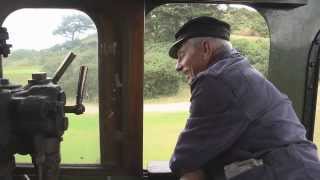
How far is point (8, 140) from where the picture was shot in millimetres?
1389

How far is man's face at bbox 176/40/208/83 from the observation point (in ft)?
5.70

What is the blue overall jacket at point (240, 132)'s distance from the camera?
1.51 metres

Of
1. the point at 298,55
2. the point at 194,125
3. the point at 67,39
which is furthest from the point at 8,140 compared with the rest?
the point at 298,55

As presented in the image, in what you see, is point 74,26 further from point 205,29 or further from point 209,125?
point 209,125

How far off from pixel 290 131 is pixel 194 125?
37 centimetres

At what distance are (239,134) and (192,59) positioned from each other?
1.36 feet

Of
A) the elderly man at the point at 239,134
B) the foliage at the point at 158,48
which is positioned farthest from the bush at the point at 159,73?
the elderly man at the point at 239,134

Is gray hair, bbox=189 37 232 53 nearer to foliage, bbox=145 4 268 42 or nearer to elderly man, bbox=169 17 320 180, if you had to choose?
elderly man, bbox=169 17 320 180

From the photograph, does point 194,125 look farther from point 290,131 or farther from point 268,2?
point 268,2

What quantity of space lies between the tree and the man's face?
2.46 feet

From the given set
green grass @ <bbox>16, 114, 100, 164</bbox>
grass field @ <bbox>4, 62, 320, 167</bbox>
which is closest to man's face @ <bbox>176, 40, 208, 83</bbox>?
grass field @ <bbox>4, 62, 320, 167</bbox>

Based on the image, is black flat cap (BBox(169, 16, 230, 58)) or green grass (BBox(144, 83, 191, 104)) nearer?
black flat cap (BBox(169, 16, 230, 58))

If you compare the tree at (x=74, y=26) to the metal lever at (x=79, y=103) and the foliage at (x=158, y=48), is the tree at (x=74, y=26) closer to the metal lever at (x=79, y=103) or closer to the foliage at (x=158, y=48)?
the foliage at (x=158, y=48)

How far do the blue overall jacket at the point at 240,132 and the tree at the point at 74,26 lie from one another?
3.26ft
